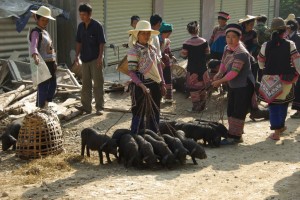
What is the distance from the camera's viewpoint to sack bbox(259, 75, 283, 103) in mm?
7715

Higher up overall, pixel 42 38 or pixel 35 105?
pixel 42 38

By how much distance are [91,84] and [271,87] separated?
3.40m

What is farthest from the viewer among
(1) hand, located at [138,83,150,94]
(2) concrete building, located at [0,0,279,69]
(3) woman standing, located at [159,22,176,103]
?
(2) concrete building, located at [0,0,279,69]

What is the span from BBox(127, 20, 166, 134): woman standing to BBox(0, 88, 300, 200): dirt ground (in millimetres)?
912

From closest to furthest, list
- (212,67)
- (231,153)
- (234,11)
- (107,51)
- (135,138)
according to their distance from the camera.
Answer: (135,138) < (231,153) < (212,67) < (107,51) < (234,11)

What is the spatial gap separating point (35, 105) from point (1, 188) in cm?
350

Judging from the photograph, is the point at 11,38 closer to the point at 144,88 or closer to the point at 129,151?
the point at 144,88

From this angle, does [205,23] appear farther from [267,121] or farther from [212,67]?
[267,121]

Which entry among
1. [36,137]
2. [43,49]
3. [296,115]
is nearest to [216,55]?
[296,115]

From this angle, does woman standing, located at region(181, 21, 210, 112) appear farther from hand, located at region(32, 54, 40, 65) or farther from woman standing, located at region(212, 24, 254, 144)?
hand, located at region(32, 54, 40, 65)

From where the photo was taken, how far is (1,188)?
5.71 m

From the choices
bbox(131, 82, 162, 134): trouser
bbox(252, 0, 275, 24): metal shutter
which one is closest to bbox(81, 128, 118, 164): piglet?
bbox(131, 82, 162, 134): trouser

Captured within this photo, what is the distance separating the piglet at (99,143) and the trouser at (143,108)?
1.90ft

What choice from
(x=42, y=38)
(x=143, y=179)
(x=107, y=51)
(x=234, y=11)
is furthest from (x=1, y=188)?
(x=234, y=11)
